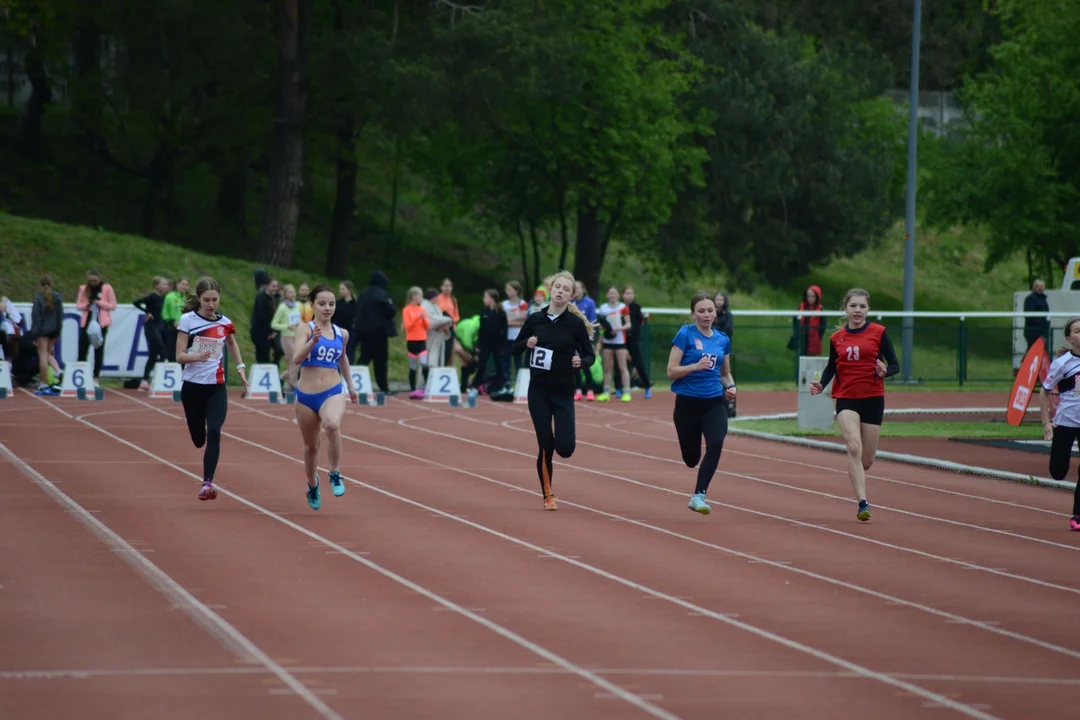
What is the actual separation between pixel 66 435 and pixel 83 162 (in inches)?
1316

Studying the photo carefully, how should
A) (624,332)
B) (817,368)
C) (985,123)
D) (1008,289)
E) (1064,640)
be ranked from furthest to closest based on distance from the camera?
(1008,289) < (985,123) < (624,332) < (817,368) < (1064,640)

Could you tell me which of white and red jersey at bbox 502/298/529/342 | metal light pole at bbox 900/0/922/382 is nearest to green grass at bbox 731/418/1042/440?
white and red jersey at bbox 502/298/529/342

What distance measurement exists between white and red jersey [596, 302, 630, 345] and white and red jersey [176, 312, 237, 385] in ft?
48.3

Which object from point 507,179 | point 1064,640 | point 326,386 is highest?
point 507,179

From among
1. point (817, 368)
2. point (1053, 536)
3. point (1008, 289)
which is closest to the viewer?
point (1053, 536)

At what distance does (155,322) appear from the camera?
30.0 m

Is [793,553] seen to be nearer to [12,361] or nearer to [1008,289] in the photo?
[12,361]

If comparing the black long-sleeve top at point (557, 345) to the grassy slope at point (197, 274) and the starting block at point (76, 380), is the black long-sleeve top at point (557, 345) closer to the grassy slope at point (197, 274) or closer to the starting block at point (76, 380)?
the starting block at point (76, 380)

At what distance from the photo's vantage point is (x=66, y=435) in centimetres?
2106

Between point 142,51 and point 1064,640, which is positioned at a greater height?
point 142,51

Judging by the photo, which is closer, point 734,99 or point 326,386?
point 326,386

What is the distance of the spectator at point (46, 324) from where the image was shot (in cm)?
2864

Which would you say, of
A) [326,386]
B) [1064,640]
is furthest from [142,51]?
[1064,640]

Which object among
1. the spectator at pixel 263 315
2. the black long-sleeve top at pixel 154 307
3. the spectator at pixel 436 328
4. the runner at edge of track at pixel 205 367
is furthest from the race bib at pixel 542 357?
the black long-sleeve top at pixel 154 307
